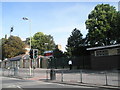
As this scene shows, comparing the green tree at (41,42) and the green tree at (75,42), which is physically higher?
the green tree at (41,42)

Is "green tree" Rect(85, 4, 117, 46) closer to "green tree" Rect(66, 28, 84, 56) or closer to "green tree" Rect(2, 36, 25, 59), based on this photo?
"green tree" Rect(66, 28, 84, 56)

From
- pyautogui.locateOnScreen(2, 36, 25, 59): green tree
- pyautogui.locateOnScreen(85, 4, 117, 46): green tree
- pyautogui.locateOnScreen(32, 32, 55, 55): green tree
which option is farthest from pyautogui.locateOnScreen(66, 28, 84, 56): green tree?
pyautogui.locateOnScreen(32, 32, 55, 55): green tree

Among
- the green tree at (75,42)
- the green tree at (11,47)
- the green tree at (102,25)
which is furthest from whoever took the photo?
the green tree at (11,47)

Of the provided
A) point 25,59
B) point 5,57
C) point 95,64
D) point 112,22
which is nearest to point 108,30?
point 112,22

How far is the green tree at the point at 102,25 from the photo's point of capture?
4698 cm

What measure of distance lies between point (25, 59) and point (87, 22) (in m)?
23.3

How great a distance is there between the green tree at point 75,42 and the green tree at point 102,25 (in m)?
5.45

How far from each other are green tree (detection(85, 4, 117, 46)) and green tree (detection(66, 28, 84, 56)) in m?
5.45

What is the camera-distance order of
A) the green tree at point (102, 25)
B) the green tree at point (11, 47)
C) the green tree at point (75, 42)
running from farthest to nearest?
the green tree at point (11, 47) → the green tree at point (75, 42) → the green tree at point (102, 25)

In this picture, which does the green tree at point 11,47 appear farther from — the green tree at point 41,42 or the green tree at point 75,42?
the green tree at point 75,42

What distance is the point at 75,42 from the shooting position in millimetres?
56969

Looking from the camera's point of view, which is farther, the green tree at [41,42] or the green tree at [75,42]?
the green tree at [41,42]

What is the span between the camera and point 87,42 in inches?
2119

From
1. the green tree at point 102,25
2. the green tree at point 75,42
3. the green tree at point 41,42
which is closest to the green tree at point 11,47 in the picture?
the green tree at point 41,42
